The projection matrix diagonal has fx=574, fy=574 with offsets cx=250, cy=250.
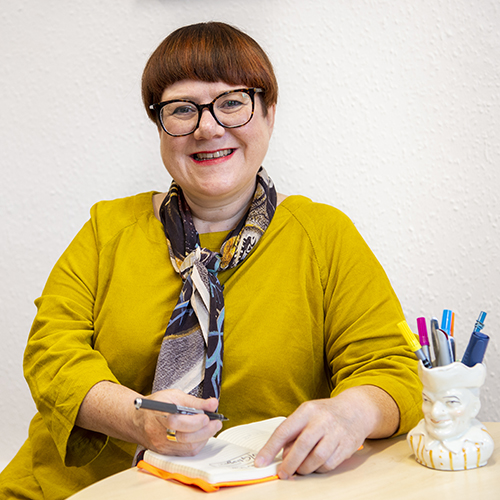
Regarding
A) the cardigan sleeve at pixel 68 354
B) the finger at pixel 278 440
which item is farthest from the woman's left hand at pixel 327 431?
the cardigan sleeve at pixel 68 354

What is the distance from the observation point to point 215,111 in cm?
127

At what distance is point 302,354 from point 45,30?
137 centimetres

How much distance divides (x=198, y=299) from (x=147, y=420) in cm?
32

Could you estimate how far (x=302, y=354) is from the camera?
4.04 feet

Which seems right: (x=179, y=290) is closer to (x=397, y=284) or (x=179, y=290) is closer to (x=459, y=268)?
(x=397, y=284)

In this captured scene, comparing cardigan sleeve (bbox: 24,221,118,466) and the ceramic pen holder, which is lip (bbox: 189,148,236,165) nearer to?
cardigan sleeve (bbox: 24,221,118,466)

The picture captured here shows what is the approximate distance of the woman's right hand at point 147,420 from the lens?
0.89 m

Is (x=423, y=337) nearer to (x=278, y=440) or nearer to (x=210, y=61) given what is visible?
(x=278, y=440)

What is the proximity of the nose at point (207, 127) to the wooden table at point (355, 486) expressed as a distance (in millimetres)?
697

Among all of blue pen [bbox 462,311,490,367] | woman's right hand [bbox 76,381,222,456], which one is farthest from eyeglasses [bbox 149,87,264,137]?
blue pen [bbox 462,311,490,367]

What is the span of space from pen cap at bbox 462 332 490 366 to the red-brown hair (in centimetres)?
75

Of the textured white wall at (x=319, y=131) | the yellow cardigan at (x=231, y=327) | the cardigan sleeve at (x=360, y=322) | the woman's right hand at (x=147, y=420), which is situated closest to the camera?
the woman's right hand at (x=147, y=420)

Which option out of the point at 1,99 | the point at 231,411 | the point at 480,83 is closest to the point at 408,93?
the point at 480,83

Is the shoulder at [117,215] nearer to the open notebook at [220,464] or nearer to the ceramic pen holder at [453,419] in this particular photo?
the open notebook at [220,464]
